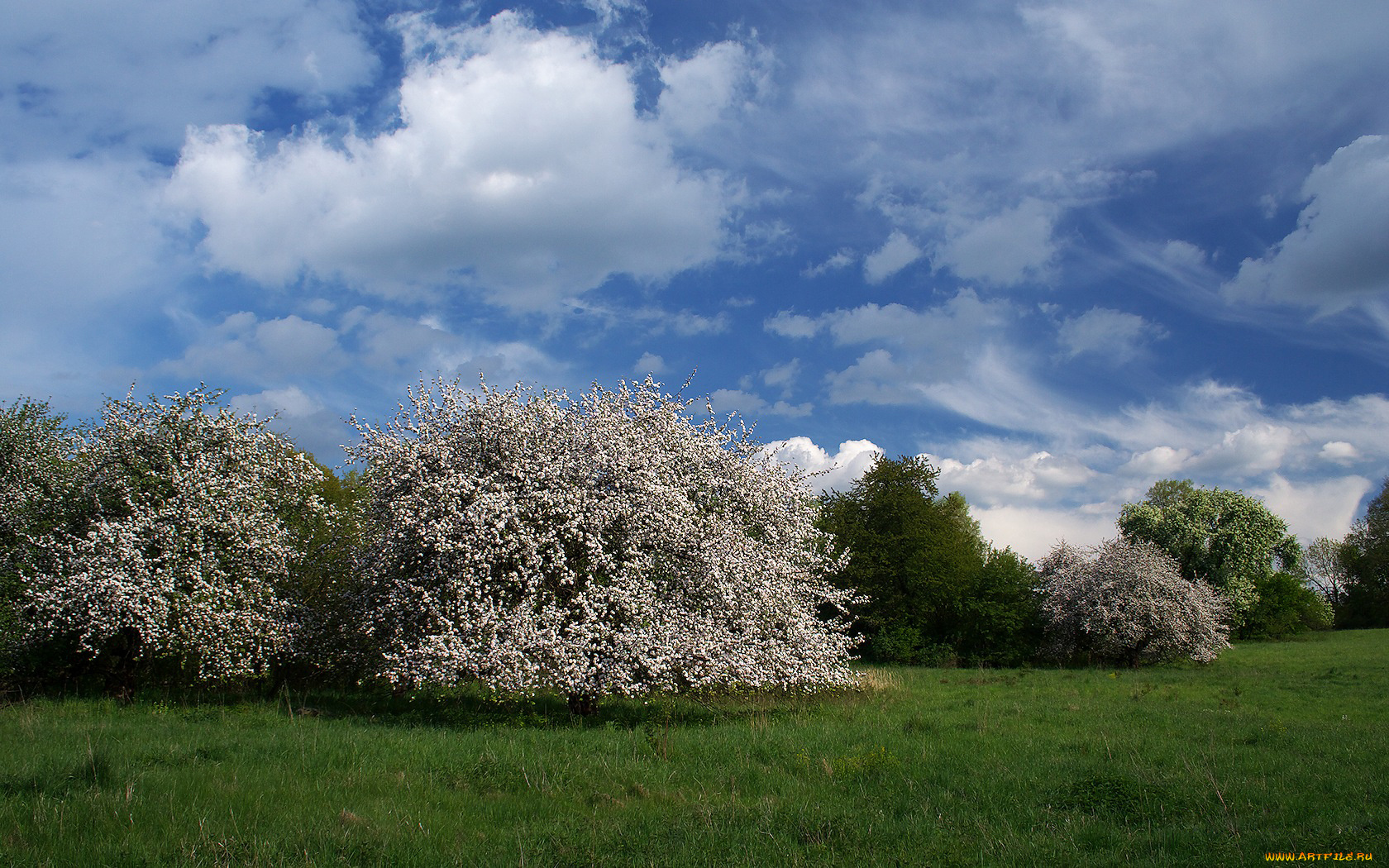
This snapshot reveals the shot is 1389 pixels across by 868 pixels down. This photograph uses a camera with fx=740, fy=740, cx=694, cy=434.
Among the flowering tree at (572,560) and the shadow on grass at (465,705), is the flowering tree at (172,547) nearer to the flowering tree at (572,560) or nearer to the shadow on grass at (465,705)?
the shadow on grass at (465,705)

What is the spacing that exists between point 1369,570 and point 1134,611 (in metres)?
51.0

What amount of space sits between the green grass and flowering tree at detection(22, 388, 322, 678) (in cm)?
213

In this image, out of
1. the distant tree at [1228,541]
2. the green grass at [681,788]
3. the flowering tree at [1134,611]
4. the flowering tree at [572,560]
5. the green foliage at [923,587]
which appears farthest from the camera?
the distant tree at [1228,541]

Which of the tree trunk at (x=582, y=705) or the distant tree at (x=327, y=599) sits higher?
the distant tree at (x=327, y=599)

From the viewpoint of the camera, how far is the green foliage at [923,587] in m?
44.9

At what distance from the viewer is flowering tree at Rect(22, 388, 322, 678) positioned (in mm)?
18484

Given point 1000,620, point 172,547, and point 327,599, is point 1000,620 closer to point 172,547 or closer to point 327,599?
point 327,599

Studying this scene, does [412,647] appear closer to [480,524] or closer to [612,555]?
[480,524]

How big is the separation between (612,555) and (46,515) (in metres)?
18.0

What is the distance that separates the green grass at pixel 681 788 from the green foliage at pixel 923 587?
26543mm

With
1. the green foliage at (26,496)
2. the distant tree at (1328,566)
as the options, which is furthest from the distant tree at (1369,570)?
the green foliage at (26,496)

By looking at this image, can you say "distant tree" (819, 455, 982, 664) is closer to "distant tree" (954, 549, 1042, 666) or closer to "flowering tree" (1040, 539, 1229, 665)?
"distant tree" (954, 549, 1042, 666)

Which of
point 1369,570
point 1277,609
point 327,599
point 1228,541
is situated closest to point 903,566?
point 1228,541

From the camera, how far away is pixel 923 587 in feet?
151
